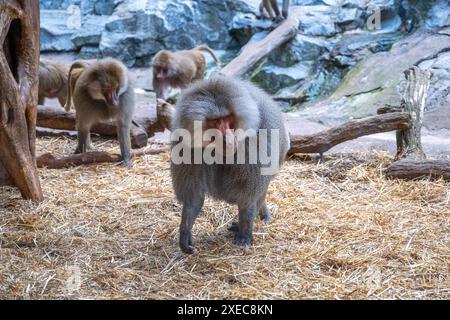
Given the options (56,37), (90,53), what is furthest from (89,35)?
(56,37)

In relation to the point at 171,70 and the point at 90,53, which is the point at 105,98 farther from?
the point at 90,53

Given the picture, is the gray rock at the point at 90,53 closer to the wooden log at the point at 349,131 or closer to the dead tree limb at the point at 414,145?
the wooden log at the point at 349,131

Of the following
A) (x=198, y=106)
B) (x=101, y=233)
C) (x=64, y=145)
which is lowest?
(x=64, y=145)

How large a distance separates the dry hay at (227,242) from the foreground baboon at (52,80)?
2.71 metres

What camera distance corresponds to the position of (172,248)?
11.4 ft

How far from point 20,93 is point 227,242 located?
6.07ft

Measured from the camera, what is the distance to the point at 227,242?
11.8 ft

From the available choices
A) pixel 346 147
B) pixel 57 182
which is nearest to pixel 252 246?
pixel 57 182

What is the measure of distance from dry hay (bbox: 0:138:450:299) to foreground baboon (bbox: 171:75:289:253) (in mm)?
291

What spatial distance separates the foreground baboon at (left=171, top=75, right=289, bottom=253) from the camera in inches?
112

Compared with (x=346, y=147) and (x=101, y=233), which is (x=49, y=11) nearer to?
(x=346, y=147)

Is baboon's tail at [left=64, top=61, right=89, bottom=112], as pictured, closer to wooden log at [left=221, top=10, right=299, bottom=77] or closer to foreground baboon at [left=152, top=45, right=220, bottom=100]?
wooden log at [left=221, top=10, right=299, bottom=77]

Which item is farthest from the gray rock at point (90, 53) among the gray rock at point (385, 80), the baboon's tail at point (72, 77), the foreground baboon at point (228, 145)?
the foreground baboon at point (228, 145)

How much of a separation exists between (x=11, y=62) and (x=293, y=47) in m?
7.35
